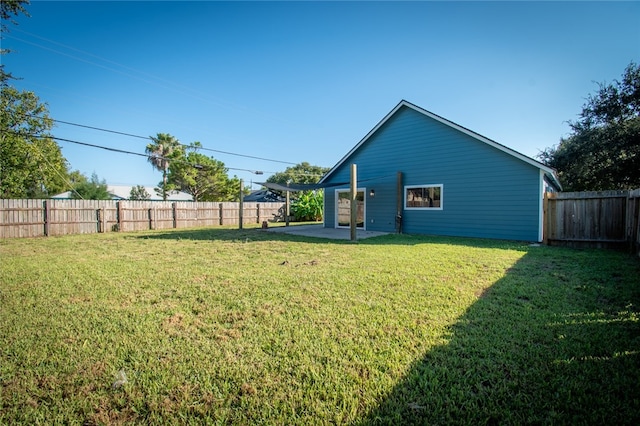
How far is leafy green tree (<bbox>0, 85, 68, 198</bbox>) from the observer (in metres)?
20.7

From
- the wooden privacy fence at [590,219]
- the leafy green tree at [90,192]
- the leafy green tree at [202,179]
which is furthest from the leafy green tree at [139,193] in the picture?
the wooden privacy fence at [590,219]

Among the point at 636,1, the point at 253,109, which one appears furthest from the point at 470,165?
the point at 253,109

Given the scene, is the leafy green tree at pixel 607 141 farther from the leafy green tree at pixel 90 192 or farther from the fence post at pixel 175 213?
the leafy green tree at pixel 90 192

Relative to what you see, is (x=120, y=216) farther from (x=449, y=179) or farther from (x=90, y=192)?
(x=90, y=192)

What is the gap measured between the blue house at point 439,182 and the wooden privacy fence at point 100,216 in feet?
28.9

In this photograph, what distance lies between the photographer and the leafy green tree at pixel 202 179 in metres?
34.1

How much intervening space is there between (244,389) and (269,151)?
96.5 feet

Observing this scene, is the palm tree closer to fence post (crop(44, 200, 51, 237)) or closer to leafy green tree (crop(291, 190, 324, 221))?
leafy green tree (crop(291, 190, 324, 221))

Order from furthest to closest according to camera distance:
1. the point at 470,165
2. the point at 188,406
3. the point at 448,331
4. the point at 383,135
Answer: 1. the point at 383,135
2. the point at 470,165
3. the point at 448,331
4. the point at 188,406

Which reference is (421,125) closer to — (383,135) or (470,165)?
(383,135)

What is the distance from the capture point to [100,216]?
13617 millimetres

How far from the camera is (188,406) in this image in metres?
1.88

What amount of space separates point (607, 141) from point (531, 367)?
1982 cm

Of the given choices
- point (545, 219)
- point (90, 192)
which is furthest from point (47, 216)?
point (90, 192)
